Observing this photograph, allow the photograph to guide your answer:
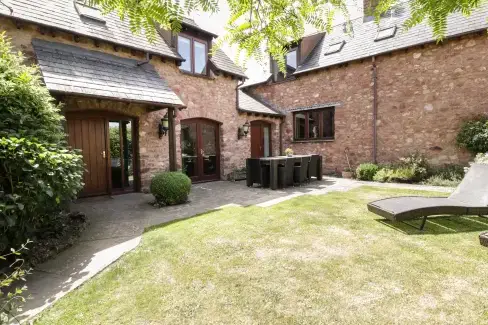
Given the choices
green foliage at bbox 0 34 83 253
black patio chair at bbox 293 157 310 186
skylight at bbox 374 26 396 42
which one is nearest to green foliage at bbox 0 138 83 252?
green foliage at bbox 0 34 83 253

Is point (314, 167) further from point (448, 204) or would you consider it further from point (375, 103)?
point (448, 204)

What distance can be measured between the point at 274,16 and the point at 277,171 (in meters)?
6.48

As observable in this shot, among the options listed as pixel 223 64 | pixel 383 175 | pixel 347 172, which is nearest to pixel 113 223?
pixel 223 64

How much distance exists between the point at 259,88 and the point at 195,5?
1355 cm

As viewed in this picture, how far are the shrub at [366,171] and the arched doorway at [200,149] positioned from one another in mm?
5557

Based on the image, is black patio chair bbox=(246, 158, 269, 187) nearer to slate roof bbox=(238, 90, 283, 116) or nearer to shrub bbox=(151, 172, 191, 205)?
shrub bbox=(151, 172, 191, 205)

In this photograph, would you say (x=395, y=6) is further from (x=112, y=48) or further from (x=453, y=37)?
(x=453, y=37)

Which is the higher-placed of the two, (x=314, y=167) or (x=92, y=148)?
(x=92, y=148)

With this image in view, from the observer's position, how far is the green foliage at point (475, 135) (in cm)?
799

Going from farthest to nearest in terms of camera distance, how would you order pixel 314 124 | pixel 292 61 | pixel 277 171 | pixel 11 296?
pixel 292 61 < pixel 314 124 < pixel 277 171 < pixel 11 296

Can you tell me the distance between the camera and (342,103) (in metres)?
11.3

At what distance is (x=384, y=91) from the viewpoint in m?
10.3

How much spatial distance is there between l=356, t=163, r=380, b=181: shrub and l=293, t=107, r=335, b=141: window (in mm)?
2289

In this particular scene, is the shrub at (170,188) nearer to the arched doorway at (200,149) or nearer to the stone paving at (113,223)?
the stone paving at (113,223)
